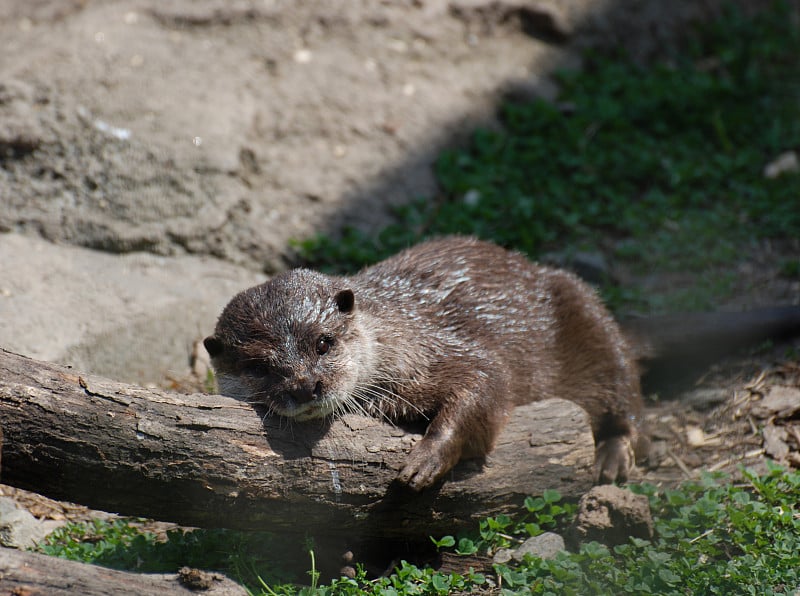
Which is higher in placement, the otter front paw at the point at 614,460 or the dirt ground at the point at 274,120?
the dirt ground at the point at 274,120

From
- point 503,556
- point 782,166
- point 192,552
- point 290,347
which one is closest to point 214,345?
point 290,347

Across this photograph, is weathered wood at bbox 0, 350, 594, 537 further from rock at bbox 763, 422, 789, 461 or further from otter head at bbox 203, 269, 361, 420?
rock at bbox 763, 422, 789, 461

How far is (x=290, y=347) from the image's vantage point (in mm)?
2734

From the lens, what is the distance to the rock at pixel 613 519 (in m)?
2.89

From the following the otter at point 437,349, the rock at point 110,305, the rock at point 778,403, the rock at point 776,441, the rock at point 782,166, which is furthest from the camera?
the rock at point 782,166

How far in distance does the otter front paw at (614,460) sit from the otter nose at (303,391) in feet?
4.14

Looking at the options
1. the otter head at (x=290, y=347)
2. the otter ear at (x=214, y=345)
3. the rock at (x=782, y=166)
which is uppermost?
the rock at (x=782, y=166)

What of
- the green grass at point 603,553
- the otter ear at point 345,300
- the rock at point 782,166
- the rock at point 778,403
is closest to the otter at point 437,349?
the otter ear at point 345,300

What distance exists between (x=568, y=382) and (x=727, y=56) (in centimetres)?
350

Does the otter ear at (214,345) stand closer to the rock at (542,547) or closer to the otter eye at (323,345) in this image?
the otter eye at (323,345)

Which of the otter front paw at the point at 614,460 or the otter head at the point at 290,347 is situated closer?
the otter head at the point at 290,347

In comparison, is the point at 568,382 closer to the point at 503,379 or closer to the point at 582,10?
the point at 503,379

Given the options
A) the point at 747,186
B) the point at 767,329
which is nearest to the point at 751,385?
the point at 767,329

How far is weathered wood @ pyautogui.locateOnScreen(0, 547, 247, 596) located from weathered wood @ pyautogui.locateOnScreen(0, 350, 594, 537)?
0.21m
